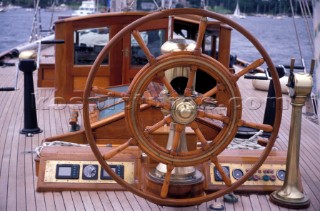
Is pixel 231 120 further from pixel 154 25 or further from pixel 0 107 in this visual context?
pixel 0 107

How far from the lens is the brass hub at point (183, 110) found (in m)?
2.33

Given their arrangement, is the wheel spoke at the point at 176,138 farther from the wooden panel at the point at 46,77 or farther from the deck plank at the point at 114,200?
the wooden panel at the point at 46,77

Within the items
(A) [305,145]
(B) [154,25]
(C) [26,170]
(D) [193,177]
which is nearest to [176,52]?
(D) [193,177]

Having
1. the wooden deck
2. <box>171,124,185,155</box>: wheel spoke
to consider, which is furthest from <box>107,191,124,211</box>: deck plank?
<box>171,124,185,155</box>: wheel spoke

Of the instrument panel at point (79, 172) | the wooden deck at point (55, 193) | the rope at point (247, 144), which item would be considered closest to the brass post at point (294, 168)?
the wooden deck at point (55, 193)

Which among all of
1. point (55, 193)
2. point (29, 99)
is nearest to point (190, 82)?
point (55, 193)

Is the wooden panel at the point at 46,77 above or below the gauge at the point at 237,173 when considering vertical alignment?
below

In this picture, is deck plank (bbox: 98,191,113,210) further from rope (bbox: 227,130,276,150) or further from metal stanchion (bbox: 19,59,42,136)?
metal stanchion (bbox: 19,59,42,136)

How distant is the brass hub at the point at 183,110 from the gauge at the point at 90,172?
0.65 metres

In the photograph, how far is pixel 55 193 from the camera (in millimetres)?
2730

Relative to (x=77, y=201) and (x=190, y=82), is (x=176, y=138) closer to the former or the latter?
(x=190, y=82)

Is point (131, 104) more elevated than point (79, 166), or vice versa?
point (131, 104)

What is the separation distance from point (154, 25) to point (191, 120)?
2900 millimetres

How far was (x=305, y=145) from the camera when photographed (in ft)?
13.3
